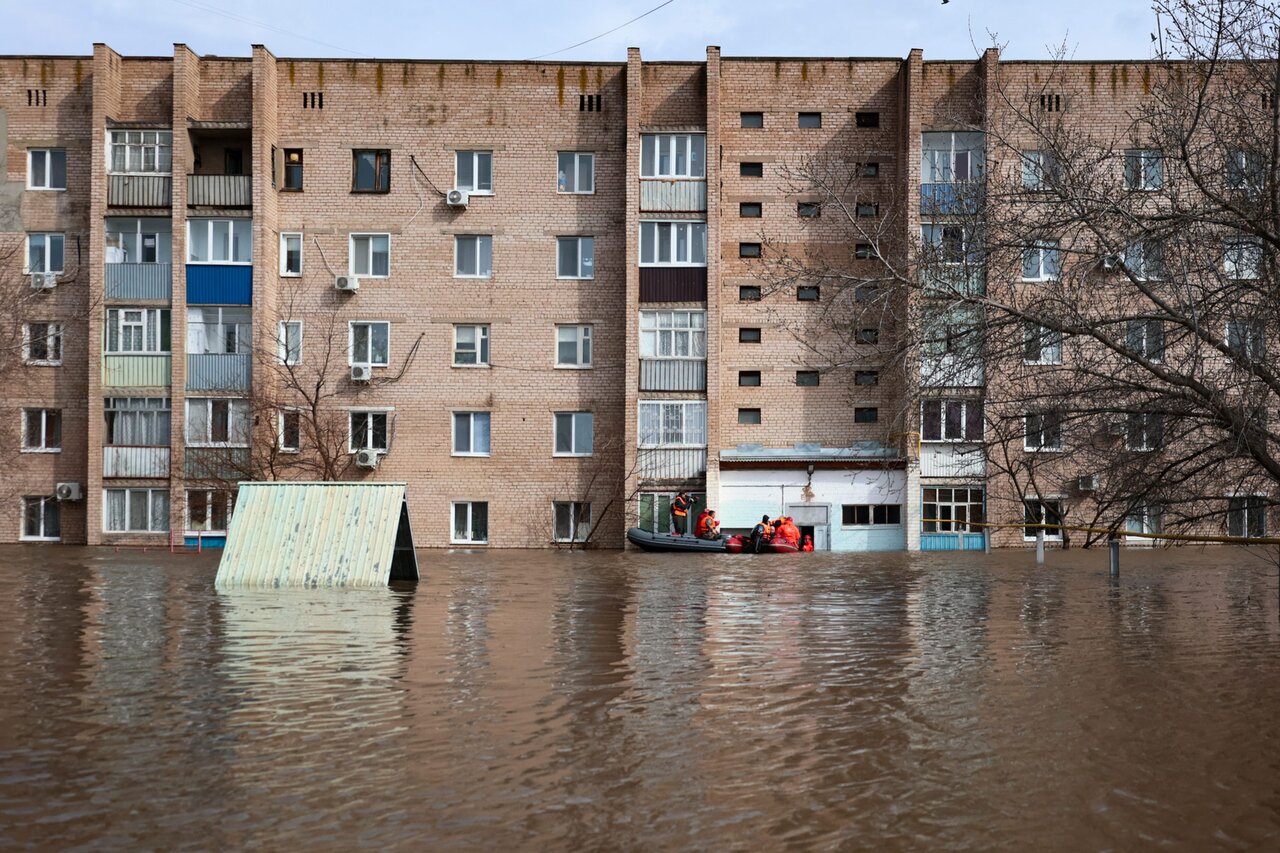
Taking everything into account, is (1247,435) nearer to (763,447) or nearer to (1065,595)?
(1065,595)

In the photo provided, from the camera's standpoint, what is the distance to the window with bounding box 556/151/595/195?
40.0 m

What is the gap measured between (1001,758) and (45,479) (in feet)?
122

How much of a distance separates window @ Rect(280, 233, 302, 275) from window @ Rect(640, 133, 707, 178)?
1021 cm

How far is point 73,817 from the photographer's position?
6.71 metres

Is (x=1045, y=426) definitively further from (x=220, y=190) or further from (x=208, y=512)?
(x=220, y=190)

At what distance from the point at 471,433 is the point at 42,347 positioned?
1273 centimetres

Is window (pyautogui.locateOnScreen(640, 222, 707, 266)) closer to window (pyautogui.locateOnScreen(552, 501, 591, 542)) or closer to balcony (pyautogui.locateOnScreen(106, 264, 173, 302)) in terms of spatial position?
window (pyautogui.locateOnScreen(552, 501, 591, 542))

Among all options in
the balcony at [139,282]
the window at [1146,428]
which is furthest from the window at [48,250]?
the window at [1146,428]

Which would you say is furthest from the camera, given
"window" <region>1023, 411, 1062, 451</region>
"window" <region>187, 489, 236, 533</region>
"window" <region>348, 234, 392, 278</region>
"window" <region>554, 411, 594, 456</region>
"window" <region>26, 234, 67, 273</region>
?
"window" <region>26, 234, 67, 273</region>

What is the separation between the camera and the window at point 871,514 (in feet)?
129

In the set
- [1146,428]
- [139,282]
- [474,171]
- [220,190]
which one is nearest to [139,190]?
[220,190]

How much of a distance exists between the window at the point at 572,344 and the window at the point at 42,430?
14.5 meters

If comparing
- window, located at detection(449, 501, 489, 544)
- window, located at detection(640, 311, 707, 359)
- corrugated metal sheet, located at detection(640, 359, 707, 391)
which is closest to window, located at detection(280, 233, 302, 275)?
window, located at detection(449, 501, 489, 544)

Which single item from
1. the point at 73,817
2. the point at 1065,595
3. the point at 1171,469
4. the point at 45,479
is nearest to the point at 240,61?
the point at 45,479
